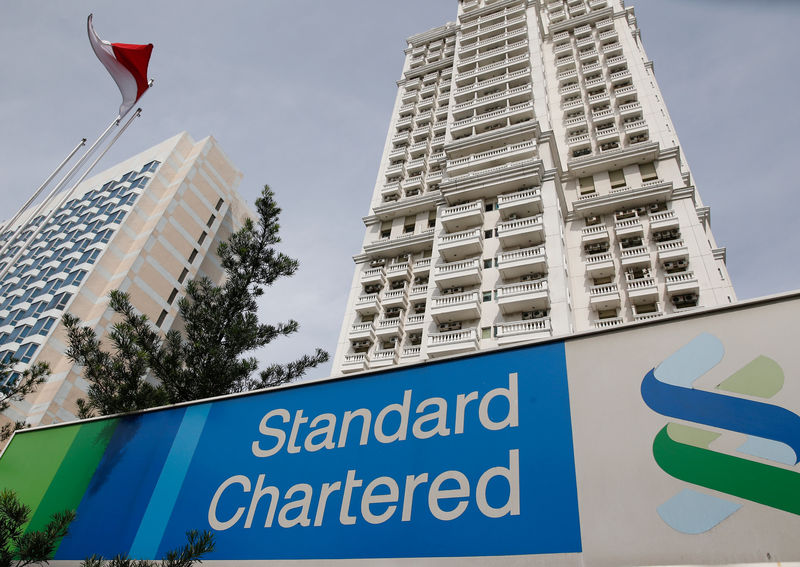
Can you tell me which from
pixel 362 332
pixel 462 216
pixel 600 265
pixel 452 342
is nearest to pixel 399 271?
pixel 362 332

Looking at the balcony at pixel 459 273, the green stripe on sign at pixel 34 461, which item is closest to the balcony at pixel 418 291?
the balcony at pixel 459 273

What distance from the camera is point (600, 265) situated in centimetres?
2562

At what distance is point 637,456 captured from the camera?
2600mm

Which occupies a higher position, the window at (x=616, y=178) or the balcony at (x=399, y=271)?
the window at (x=616, y=178)

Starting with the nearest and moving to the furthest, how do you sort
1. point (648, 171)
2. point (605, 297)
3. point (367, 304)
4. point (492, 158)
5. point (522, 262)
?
point (605, 297), point (522, 262), point (648, 171), point (367, 304), point (492, 158)

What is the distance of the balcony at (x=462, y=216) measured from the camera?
28.8 metres

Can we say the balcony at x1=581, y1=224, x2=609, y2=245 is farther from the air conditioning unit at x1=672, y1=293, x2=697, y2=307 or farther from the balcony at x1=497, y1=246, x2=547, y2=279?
the air conditioning unit at x1=672, y1=293, x2=697, y2=307

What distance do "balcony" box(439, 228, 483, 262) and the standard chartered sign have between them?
24360mm

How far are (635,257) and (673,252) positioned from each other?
5.64ft

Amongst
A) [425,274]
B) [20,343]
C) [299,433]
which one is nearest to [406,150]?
[425,274]

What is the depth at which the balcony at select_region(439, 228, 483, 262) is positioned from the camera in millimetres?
27547

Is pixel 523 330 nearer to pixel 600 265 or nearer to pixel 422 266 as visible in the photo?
pixel 600 265

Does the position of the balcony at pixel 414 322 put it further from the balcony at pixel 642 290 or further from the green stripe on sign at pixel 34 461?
the green stripe on sign at pixel 34 461

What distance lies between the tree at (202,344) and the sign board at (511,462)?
6.38 meters
